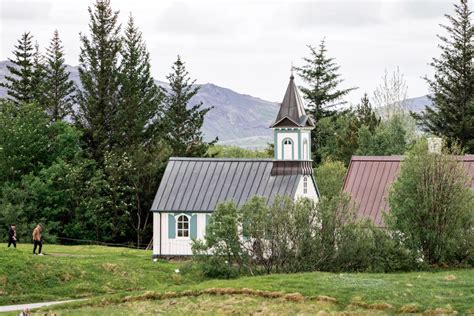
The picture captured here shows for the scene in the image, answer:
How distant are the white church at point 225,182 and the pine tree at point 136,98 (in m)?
21.0

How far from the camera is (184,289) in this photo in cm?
3334

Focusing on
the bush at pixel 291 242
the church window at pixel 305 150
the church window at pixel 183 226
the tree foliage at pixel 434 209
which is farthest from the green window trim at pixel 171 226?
the tree foliage at pixel 434 209

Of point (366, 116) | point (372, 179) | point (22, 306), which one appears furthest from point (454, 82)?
point (22, 306)

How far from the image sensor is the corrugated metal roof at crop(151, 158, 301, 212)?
49938mm

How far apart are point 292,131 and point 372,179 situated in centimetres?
503

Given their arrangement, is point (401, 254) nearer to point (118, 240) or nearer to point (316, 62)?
point (118, 240)

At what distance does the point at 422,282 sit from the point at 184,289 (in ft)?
27.0

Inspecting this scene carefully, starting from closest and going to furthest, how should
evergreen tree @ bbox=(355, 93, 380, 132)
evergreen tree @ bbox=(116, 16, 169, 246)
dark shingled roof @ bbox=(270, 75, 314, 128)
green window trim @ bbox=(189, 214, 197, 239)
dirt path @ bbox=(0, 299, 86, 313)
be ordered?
dirt path @ bbox=(0, 299, 86, 313) < green window trim @ bbox=(189, 214, 197, 239) < dark shingled roof @ bbox=(270, 75, 314, 128) < evergreen tree @ bbox=(116, 16, 169, 246) < evergreen tree @ bbox=(355, 93, 380, 132)

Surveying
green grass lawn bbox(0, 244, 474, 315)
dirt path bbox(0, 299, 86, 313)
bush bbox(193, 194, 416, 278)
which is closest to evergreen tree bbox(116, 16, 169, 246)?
green grass lawn bbox(0, 244, 474, 315)

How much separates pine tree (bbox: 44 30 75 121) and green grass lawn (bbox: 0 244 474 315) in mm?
40200

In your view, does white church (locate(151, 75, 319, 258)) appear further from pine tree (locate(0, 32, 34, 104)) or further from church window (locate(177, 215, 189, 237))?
pine tree (locate(0, 32, 34, 104))

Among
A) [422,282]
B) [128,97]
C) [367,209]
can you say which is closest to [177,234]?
[367,209]

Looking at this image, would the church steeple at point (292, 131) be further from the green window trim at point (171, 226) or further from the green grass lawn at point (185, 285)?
the green grass lawn at point (185, 285)

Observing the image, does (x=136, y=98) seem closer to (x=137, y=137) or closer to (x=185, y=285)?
(x=137, y=137)
